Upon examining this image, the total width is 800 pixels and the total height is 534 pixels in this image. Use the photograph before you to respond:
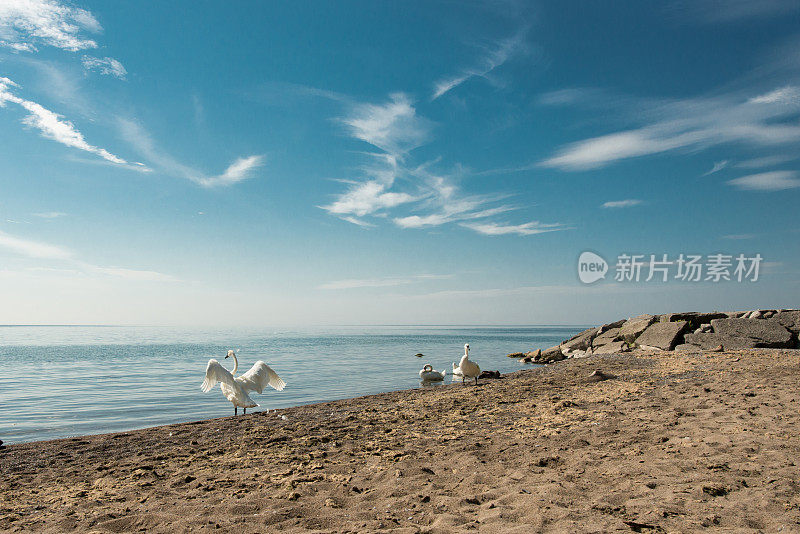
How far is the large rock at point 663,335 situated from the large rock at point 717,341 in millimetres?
643

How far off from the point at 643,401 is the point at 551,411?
2133 millimetres

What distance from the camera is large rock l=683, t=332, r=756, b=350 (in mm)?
19531

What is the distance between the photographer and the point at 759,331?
65.8ft

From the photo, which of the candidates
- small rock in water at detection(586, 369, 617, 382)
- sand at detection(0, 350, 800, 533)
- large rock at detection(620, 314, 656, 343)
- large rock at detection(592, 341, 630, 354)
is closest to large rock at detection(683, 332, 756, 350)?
large rock at detection(592, 341, 630, 354)

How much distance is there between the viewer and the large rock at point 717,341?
1953 cm

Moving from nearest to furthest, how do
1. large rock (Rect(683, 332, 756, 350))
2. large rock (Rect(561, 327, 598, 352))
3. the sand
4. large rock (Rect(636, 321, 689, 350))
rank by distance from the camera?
the sand
large rock (Rect(683, 332, 756, 350))
large rock (Rect(636, 321, 689, 350))
large rock (Rect(561, 327, 598, 352))

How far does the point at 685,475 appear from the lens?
5336 mm

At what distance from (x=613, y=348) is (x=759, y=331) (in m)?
7.68

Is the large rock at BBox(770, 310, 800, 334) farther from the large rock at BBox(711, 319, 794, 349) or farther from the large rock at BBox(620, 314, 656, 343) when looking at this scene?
the large rock at BBox(620, 314, 656, 343)

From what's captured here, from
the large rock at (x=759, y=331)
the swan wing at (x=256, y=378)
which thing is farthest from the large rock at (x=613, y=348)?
the swan wing at (x=256, y=378)

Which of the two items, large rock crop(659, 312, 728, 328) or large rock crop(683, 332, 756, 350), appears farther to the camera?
large rock crop(659, 312, 728, 328)

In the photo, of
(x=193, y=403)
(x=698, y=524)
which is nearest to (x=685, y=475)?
(x=698, y=524)

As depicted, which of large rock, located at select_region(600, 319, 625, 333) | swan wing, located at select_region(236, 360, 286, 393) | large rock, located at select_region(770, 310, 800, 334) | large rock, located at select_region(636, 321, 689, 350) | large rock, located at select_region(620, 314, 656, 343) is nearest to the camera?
swan wing, located at select_region(236, 360, 286, 393)

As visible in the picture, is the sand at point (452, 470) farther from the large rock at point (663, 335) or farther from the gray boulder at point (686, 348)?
the large rock at point (663, 335)
